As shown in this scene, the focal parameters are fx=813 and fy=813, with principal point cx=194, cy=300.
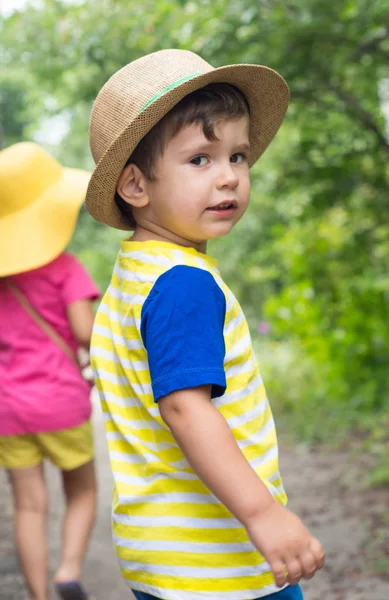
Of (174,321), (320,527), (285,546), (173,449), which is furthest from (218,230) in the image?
(320,527)

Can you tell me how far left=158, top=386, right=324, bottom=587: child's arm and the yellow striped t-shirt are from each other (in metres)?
0.07

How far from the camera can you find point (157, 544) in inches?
66.4

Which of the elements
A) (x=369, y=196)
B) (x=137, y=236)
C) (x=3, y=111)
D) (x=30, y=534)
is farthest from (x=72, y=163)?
(x=137, y=236)

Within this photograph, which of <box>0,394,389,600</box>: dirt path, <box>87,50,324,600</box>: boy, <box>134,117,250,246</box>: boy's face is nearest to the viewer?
<box>87,50,324,600</box>: boy

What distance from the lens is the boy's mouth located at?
1.72m

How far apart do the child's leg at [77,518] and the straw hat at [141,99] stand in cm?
156

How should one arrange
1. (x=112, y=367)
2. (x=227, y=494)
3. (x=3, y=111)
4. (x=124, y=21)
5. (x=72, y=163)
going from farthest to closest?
(x=3, y=111)
(x=72, y=163)
(x=124, y=21)
(x=112, y=367)
(x=227, y=494)

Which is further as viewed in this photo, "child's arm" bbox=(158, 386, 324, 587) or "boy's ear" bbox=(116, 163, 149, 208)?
"boy's ear" bbox=(116, 163, 149, 208)

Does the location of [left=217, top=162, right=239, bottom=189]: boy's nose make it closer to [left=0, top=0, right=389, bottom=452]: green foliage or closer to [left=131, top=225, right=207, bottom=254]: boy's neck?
[left=131, top=225, right=207, bottom=254]: boy's neck

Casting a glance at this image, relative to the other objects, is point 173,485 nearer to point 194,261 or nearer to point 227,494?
point 227,494


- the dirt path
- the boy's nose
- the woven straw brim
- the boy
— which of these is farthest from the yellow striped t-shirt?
the dirt path

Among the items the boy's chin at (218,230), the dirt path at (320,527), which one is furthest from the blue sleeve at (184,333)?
the dirt path at (320,527)

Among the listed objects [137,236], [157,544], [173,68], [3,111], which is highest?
[173,68]

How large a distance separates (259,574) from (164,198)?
80 cm
